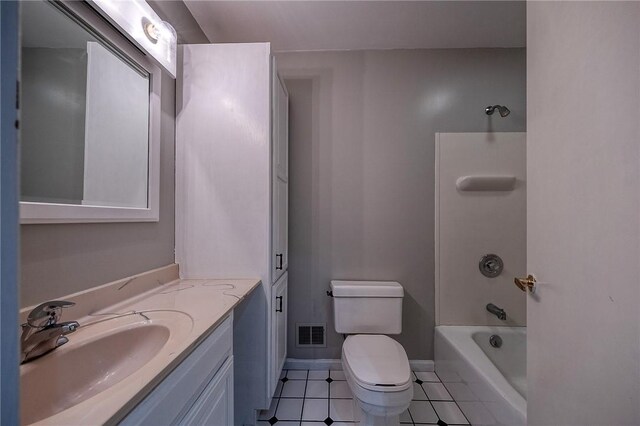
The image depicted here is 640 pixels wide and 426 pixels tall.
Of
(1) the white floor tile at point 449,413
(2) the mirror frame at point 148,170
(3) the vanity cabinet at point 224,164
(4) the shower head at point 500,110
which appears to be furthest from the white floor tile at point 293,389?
(4) the shower head at point 500,110

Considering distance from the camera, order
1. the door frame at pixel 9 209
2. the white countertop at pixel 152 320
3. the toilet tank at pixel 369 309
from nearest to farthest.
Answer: the door frame at pixel 9 209 < the white countertop at pixel 152 320 < the toilet tank at pixel 369 309

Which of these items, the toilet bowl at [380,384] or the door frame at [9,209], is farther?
the toilet bowl at [380,384]

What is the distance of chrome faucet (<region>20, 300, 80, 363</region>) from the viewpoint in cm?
57

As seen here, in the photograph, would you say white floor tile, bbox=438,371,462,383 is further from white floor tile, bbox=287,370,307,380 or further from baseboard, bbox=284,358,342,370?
white floor tile, bbox=287,370,307,380

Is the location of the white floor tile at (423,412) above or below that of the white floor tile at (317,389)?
below

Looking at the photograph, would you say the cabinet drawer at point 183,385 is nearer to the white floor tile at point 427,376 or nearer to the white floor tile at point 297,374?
the white floor tile at point 297,374

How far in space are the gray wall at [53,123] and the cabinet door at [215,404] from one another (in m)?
0.74

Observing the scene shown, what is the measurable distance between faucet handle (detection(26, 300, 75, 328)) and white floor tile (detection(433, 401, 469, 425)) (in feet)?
5.95

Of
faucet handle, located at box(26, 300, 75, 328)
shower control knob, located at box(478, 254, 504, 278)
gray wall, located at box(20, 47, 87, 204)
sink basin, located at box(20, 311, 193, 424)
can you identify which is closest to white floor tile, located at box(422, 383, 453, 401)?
shower control knob, located at box(478, 254, 504, 278)

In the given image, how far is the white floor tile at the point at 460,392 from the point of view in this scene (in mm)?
1354

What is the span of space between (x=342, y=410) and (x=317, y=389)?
23cm

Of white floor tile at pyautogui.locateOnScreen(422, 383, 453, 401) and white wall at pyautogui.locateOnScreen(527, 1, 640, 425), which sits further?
white floor tile at pyautogui.locateOnScreen(422, 383, 453, 401)

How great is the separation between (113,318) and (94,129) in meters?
0.65

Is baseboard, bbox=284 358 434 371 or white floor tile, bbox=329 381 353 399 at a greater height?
baseboard, bbox=284 358 434 371
